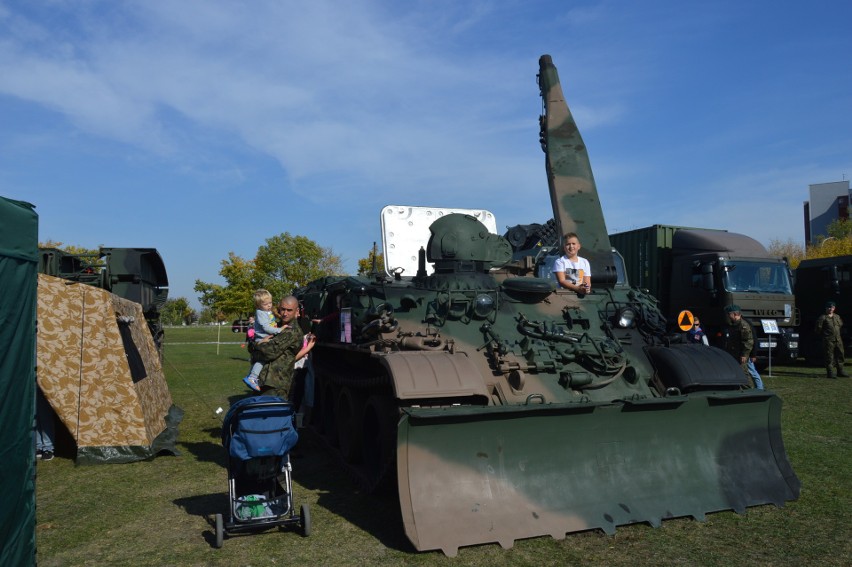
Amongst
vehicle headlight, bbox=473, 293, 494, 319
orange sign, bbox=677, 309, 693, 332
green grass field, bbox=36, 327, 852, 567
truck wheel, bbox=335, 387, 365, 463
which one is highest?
vehicle headlight, bbox=473, 293, 494, 319

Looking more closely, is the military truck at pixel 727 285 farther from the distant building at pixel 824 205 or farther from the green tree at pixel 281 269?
the distant building at pixel 824 205

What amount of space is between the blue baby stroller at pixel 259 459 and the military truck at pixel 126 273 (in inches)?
348

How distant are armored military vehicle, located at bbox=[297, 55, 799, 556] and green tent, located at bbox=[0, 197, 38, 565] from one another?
223 centimetres

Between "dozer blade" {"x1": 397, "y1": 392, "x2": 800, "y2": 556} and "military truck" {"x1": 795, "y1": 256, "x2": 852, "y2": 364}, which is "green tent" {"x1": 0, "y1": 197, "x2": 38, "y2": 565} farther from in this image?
"military truck" {"x1": 795, "y1": 256, "x2": 852, "y2": 364}

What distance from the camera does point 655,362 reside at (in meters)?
6.54

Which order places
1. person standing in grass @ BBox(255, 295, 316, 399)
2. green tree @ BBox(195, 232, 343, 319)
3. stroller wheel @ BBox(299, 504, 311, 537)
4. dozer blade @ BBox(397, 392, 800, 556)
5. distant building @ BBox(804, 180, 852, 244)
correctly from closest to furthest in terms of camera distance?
dozer blade @ BBox(397, 392, 800, 556)
stroller wheel @ BBox(299, 504, 311, 537)
person standing in grass @ BBox(255, 295, 316, 399)
green tree @ BBox(195, 232, 343, 319)
distant building @ BBox(804, 180, 852, 244)

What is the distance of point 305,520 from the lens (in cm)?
523

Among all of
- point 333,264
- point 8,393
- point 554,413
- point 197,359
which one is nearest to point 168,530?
point 8,393

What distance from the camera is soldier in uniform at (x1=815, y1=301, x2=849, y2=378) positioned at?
50.5ft

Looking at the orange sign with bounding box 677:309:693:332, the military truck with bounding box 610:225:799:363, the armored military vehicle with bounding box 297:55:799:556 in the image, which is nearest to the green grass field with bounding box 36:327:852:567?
the armored military vehicle with bounding box 297:55:799:556

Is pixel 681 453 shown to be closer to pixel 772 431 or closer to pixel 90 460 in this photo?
pixel 772 431

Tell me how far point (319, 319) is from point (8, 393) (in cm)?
553

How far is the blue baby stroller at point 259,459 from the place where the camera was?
5.14 metres

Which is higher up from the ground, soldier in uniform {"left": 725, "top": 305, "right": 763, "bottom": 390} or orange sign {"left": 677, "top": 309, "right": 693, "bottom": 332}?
orange sign {"left": 677, "top": 309, "right": 693, "bottom": 332}
